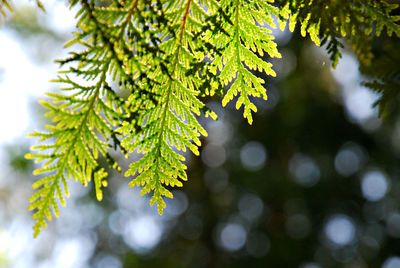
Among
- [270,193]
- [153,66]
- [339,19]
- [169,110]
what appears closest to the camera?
[339,19]

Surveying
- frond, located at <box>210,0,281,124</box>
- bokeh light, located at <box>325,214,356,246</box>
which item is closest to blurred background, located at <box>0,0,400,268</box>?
bokeh light, located at <box>325,214,356,246</box>

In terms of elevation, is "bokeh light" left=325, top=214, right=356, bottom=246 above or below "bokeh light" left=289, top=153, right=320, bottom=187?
below

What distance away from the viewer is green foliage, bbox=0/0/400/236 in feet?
3.16

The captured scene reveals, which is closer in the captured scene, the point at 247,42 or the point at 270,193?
the point at 247,42

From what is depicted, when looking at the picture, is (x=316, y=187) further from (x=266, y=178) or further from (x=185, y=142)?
(x=185, y=142)

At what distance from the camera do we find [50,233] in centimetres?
1188

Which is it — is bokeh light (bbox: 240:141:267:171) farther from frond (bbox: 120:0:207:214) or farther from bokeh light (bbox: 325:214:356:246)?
frond (bbox: 120:0:207:214)

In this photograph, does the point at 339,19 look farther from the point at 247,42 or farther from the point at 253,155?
the point at 253,155

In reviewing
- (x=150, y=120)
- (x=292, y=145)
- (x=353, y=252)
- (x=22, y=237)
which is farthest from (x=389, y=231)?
(x=22, y=237)

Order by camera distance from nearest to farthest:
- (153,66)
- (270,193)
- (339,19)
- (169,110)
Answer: (339,19) < (153,66) < (169,110) < (270,193)

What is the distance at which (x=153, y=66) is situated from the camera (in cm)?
107

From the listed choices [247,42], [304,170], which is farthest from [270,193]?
[247,42]

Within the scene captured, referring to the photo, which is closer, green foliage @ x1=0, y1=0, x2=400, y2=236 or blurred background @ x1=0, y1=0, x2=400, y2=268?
green foliage @ x1=0, y1=0, x2=400, y2=236

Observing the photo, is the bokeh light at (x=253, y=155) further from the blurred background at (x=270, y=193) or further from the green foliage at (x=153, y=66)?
the green foliage at (x=153, y=66)
